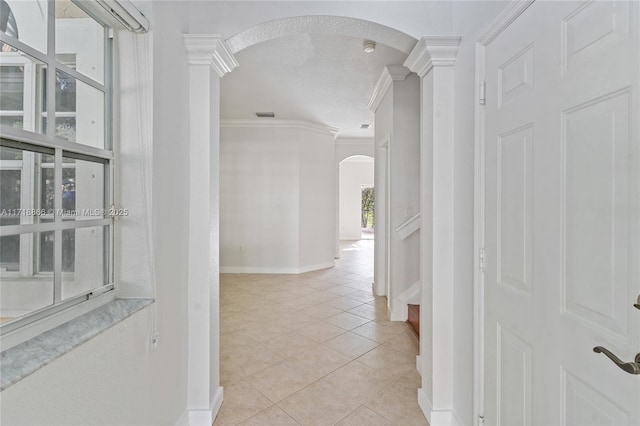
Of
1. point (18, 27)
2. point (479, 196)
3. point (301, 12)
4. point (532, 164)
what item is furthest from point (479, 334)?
point (18, 27)

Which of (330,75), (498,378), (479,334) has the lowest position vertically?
(498,378)

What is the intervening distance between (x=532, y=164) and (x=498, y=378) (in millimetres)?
930

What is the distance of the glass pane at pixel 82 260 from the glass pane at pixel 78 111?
0.36 m

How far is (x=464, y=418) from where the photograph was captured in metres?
1.62

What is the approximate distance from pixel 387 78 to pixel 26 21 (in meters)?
3.01

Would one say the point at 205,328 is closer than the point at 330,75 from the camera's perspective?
Yes

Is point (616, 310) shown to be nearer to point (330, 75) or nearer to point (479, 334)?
point (479, 334)

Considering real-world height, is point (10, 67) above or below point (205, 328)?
above

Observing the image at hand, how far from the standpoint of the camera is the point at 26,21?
948 mm

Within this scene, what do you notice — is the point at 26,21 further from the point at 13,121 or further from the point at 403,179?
the point at 403,179

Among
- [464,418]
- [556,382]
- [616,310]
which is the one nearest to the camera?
[616,310]

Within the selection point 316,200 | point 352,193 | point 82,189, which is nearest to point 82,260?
point 82,189

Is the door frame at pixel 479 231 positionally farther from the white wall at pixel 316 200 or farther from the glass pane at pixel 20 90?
the white wall at pixel 316 200

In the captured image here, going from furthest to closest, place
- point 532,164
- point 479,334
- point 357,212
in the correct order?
point 357,212 < point 479,334 < point 532,164
